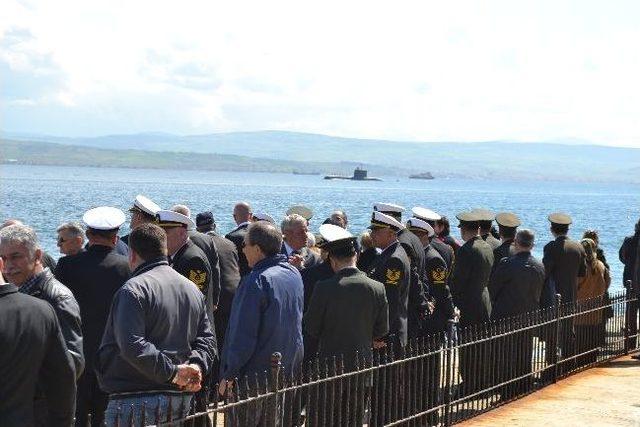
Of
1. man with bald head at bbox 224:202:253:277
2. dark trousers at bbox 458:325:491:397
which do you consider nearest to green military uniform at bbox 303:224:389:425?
dark trousers at bbox 458:325:491:397

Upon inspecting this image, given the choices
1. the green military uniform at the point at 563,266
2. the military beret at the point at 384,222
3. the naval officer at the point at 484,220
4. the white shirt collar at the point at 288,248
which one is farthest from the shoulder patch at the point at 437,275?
the green military uniform at the point at 563,266

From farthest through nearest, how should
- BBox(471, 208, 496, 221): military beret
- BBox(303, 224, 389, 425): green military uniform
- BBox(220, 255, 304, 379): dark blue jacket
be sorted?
1. BBox(471, 208, 496, 221): military beret
2. BBox(303, 224, 389, 425): green military uniform
3. BBox(220, 255, 304, 379): dark blue jacket

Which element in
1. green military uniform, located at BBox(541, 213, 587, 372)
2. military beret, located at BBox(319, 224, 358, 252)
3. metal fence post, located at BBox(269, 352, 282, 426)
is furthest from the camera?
green military uniform, located at BBox(541, 213, 587, 372)

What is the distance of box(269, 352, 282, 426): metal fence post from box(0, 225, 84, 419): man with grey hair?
1225 millimetres

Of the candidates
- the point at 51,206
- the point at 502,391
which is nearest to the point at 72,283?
the point at 502,391

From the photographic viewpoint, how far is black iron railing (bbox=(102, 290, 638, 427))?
7504 millimetres

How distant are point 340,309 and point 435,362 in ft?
4.94

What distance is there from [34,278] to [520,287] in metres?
7.20

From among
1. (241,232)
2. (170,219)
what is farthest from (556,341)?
(170,219)

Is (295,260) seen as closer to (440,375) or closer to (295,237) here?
(295,237)

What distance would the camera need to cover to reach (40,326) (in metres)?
5.45

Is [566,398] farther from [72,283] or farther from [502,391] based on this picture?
[72,283]

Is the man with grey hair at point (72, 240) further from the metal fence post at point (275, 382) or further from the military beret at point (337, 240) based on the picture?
the metal fence post at point (275, 382)

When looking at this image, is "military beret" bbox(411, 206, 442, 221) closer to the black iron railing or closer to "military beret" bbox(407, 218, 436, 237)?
"military beret" bbox(407, 218, 436, 237)
